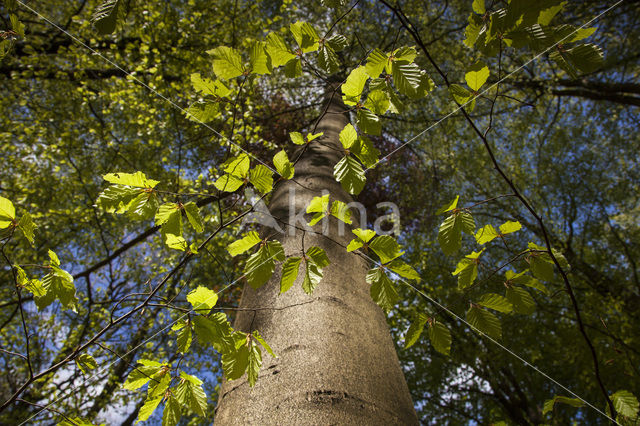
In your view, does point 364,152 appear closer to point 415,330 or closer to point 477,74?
point 477,74

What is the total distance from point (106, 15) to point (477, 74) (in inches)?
36.3

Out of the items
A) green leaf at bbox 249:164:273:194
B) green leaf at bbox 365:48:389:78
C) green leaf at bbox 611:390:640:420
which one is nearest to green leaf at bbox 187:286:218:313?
green leaf at bbox 249:164:273:194

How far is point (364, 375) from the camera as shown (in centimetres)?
94

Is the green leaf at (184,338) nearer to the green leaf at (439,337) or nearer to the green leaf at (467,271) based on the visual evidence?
the green leaf at (439,337)

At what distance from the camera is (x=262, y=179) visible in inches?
36.1

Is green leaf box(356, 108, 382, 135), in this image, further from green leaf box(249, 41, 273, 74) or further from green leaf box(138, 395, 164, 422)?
green leaf box(138, 395, 164, 422)

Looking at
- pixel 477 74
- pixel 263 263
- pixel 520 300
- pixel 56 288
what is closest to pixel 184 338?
pixel 263 263

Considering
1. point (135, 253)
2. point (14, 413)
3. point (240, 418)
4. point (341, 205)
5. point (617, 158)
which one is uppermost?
point (617, 158)

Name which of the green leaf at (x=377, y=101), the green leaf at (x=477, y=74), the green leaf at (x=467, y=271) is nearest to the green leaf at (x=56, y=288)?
the green leaf at (x=377, y=101)

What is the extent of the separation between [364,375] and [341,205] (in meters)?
0.51

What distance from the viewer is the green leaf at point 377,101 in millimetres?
942

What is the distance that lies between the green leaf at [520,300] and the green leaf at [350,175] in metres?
0.56

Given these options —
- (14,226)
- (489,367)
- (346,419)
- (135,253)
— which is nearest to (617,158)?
(489,367)

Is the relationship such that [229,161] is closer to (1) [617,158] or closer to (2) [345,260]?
(2) [345,260]
